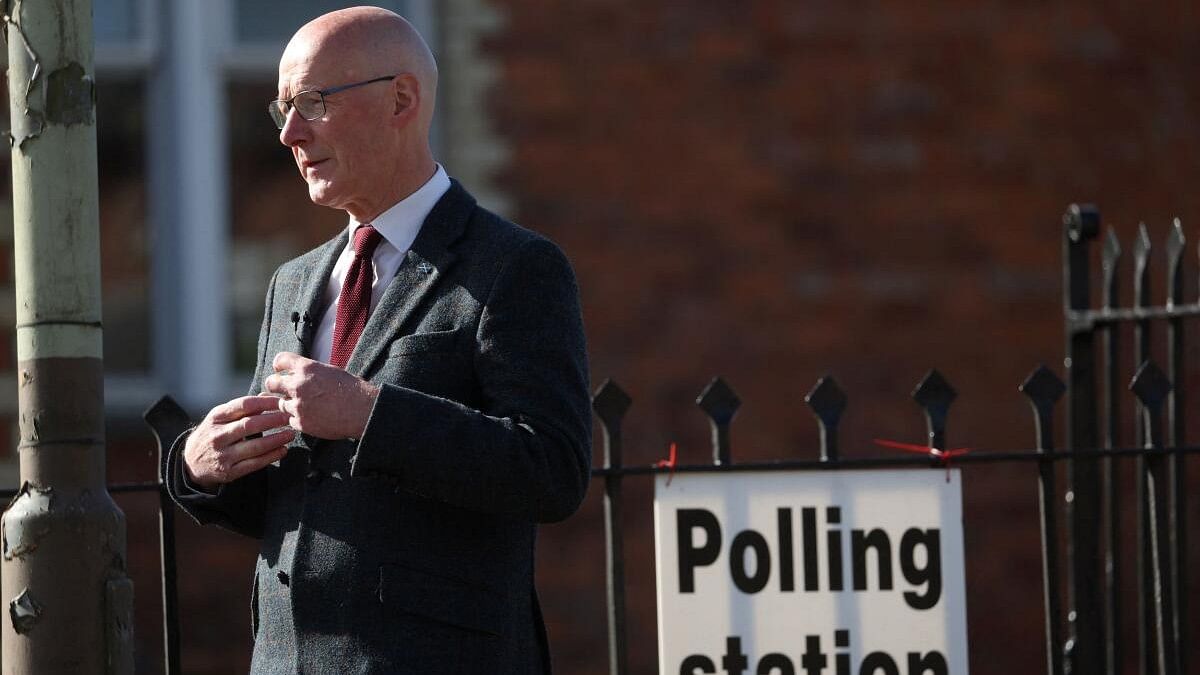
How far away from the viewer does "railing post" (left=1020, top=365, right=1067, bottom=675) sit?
156 inches

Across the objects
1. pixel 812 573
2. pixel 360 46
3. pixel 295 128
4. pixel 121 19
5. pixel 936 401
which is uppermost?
pixel 121 19

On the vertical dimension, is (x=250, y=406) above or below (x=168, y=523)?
above

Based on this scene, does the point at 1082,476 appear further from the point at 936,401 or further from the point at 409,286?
the point at 409,286

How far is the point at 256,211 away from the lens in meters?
6.29

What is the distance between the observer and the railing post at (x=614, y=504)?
3.84m

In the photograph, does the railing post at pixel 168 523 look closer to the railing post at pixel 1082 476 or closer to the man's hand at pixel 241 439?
the man's hand at pixel 241 439

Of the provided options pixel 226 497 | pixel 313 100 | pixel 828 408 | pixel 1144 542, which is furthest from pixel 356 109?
pixel 1144 542

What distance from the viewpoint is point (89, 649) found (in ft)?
9.65

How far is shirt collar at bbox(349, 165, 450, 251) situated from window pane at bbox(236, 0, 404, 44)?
351 centimetres

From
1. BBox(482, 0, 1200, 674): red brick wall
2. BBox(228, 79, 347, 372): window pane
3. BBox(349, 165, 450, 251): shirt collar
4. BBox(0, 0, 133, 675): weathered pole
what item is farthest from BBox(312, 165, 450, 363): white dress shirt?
BBox(228, 79, 347, 372): window pane

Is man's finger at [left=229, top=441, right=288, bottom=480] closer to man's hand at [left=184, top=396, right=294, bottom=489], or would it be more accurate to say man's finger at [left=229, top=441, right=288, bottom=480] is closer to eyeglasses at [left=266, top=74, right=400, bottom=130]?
man's hand at [left=184, top=396, right=294, bottom=489]

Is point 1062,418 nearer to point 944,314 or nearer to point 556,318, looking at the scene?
point 944,314

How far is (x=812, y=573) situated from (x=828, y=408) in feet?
1.15

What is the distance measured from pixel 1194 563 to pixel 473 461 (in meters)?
4.34
